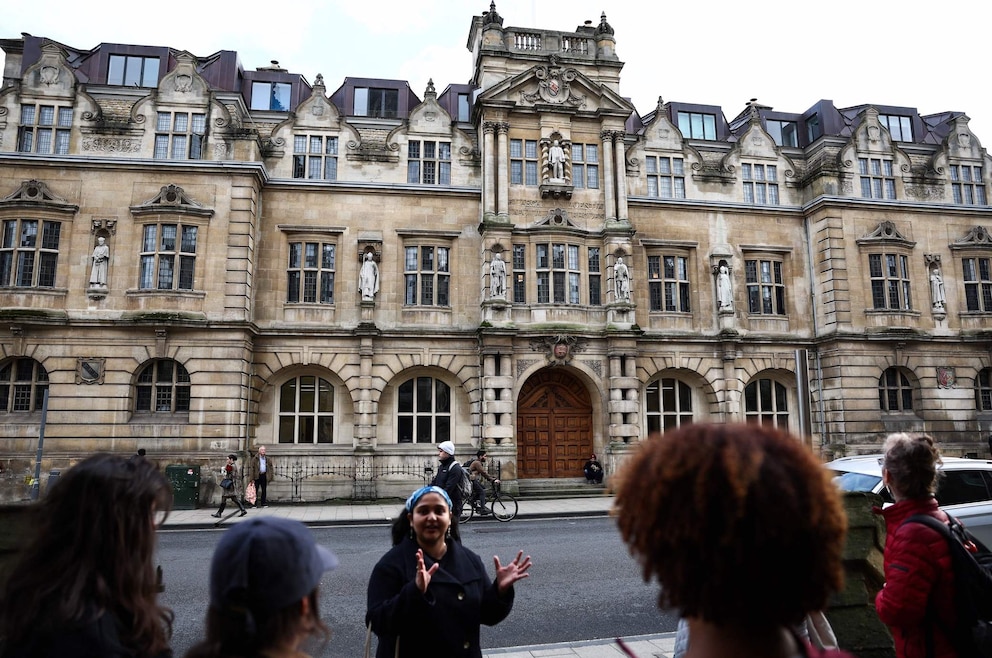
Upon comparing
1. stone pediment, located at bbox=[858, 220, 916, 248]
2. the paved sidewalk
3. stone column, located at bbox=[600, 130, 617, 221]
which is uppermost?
stone column, located at bbox=[600, 130, 617, 221]

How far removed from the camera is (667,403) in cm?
2411

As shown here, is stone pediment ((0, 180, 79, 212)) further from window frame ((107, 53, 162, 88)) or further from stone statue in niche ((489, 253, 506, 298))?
stone statue in niche ((489, 253, 506, 298))

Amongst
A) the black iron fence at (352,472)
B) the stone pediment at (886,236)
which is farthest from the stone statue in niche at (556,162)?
the stone pediment at (886,236)

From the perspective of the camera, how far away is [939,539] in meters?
3.27

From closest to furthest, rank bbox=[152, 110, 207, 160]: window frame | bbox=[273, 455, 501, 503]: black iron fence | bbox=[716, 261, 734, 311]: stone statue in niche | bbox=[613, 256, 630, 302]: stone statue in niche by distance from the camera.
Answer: bbox=[273, 455, 501, 503]: black iron fence
bbox=[152, 110, 207, 160]: window frame
bbox=[613, 256, 630, 302]: stone statue in niche
bbox=[716, 261, 734, 311]: stone statue in niche

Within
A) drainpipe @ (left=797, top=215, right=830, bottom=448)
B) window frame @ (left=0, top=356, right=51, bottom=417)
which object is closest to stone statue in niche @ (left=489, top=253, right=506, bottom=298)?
drainpipe @ (left=797, top=215, right=830, bottom=448)

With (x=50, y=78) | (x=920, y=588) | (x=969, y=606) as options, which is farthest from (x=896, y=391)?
(x=50, y=78)

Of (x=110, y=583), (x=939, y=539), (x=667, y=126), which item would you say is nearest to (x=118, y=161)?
(x=667, y=126)

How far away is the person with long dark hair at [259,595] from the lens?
1.95 meters

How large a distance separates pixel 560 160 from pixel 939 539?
20.9 m

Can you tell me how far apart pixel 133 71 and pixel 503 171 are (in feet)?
51.3

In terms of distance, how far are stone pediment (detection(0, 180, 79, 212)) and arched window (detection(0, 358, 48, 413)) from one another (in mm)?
4813

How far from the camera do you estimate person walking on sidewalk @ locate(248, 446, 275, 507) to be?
18828 mm

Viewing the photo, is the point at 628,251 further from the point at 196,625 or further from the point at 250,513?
the point at 196,625
